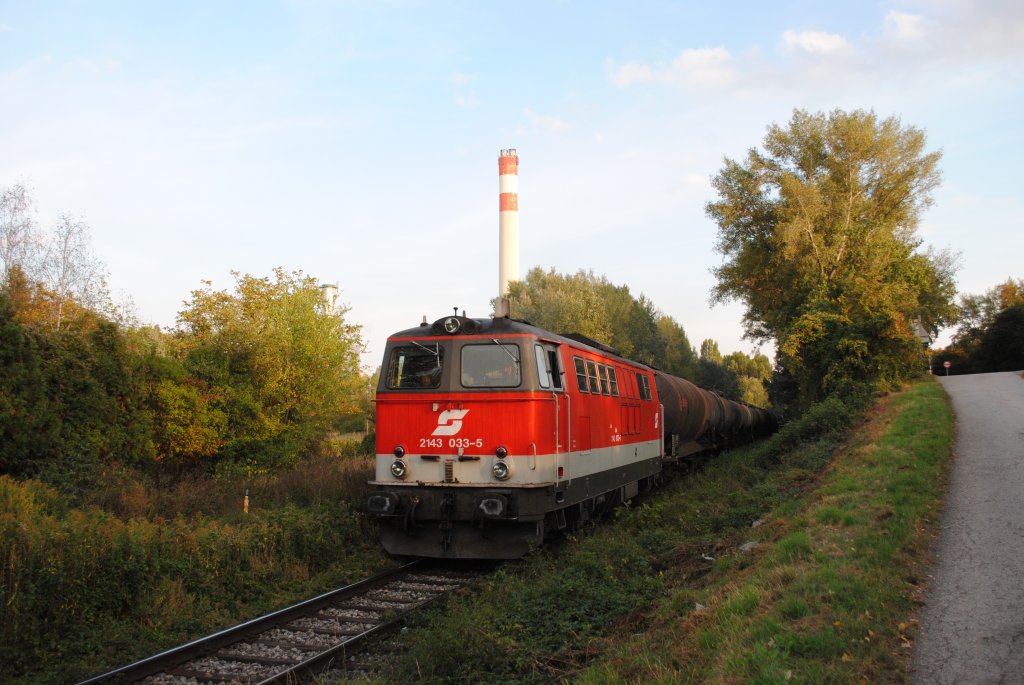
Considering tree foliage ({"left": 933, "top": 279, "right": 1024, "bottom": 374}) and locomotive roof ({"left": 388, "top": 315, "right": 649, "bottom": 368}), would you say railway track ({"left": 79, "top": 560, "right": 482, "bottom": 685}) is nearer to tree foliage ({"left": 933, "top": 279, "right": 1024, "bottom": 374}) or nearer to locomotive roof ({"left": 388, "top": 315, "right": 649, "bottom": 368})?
locomotive roof ({"left": 388, "top": 315, "right": 649, "bottom": 368})

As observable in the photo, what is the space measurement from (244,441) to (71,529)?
42.1ft

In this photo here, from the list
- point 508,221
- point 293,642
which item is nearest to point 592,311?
point 508,221

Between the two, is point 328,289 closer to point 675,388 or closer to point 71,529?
point 675,388

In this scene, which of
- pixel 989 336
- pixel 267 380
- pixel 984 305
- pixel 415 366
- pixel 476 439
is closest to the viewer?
pixel 476 439

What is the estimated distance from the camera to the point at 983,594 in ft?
22.8

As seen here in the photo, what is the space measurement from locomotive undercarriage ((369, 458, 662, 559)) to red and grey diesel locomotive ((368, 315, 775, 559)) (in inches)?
0.5

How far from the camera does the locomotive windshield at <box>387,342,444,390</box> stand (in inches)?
431

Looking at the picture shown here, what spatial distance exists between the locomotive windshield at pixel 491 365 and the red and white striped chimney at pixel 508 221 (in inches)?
1700

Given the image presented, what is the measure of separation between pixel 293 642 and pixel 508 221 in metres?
51.3

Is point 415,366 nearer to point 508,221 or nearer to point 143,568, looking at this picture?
point 143,568

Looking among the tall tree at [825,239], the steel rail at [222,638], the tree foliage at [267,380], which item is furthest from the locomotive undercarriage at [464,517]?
the tall tree at [825,239]

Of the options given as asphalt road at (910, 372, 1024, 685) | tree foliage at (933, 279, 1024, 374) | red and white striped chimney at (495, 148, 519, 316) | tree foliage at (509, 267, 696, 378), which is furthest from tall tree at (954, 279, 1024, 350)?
asphalt road at (910, 372, 1024, 685)

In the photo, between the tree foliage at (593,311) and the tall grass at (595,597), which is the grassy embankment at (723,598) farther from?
the tree foliage at (593,311)

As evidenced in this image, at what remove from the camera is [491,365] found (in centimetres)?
1074
